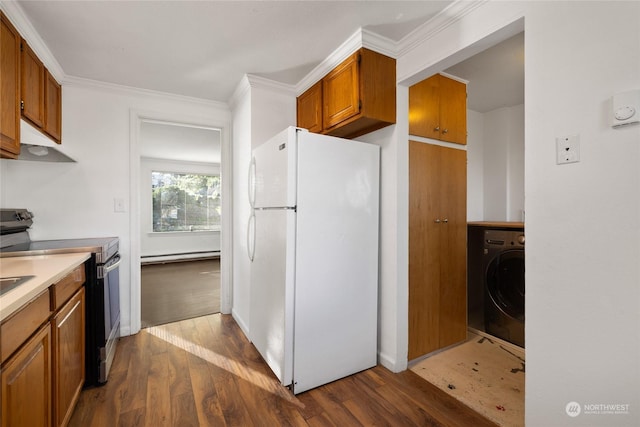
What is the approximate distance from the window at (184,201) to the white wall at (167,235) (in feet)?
0.38

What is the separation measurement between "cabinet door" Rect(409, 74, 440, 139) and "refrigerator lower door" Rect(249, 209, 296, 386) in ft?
3.91

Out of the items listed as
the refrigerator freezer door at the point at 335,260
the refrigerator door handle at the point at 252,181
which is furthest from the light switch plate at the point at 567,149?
the refrigerator door handle at the point at 252,181

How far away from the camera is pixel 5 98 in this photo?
1.52 meters

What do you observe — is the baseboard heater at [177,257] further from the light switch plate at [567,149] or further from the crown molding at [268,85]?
the light switch plate at [567,149]

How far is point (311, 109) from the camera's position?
97.5 inches

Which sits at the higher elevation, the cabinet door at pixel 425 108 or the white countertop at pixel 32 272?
the cabinet door at pixel 425 108

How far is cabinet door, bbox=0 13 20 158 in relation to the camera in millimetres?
1498

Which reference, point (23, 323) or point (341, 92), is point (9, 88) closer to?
point (23, 323)

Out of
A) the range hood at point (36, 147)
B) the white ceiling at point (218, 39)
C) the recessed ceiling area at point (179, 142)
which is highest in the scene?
the recessed ceiling area at point (179, 142)

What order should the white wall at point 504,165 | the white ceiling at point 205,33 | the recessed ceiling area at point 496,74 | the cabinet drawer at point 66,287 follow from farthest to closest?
1. the white wall at point 504,165
2. the recessed ceiling area at point 496,74
3. the white ceiling at point 205,33
4. the cabinet drawer at point 66,287

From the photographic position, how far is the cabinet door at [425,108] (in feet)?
7.02

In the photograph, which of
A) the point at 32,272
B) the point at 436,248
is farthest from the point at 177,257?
the point at 436,248

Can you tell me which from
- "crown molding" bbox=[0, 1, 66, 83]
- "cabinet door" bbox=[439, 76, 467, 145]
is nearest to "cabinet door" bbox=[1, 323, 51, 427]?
"crown molding" bbox=[0, 1, 66, 83]

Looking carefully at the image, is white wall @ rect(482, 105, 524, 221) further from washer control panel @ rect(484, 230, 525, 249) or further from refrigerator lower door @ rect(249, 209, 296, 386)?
refrigerator lower door @ rect(249, 209, 296, 386)
